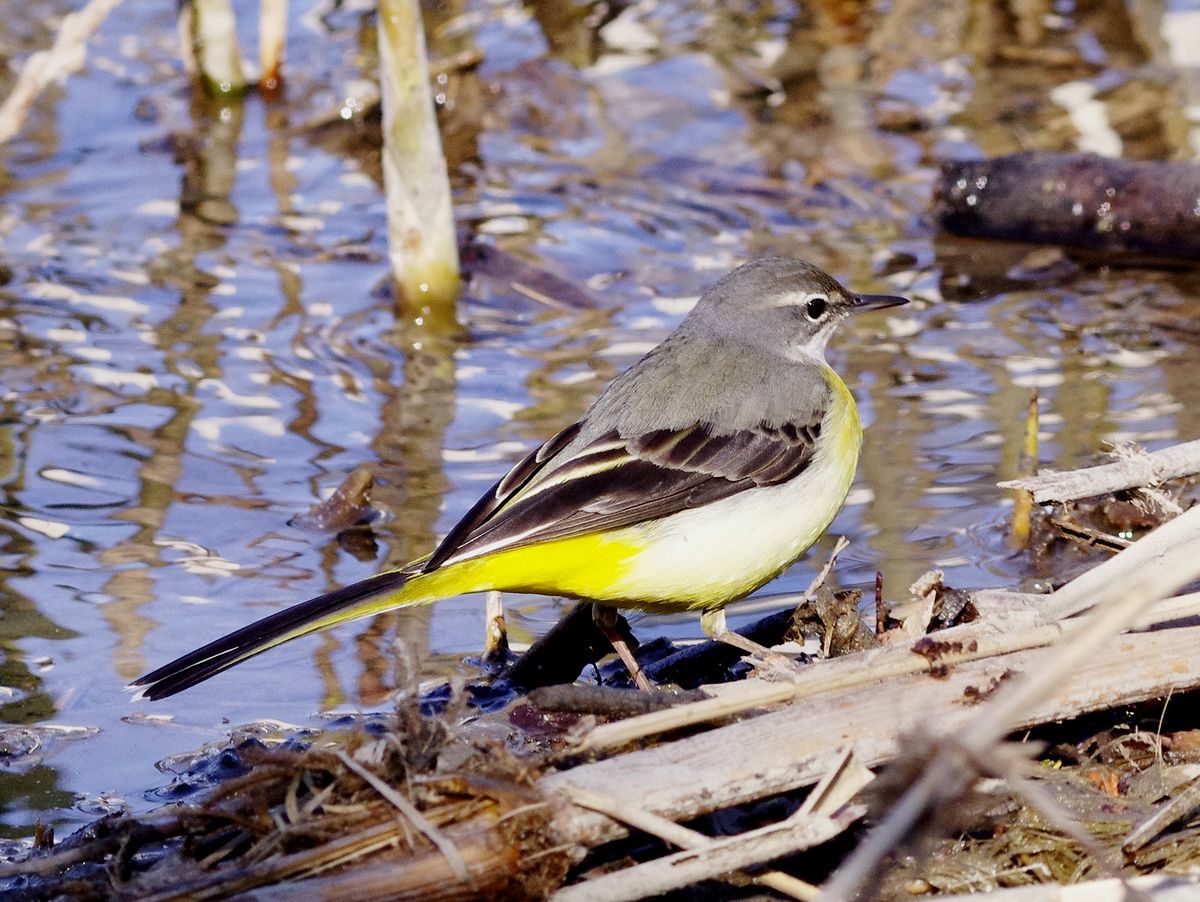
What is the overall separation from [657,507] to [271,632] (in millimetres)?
1435

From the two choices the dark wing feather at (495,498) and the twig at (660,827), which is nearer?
the twig at (660,827)

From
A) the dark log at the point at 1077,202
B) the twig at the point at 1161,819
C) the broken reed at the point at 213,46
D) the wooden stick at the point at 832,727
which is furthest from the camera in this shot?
the broken reed at the point at 213,46

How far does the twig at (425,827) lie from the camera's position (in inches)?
144

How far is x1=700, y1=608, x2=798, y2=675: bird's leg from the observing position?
5.17 meters

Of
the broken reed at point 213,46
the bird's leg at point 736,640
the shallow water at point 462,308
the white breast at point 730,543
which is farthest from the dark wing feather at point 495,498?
the broken reed at point 213,46

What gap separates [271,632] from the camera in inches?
197

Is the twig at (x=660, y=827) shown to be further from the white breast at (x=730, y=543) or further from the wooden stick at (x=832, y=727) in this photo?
the white breast at (x=730, y=543)

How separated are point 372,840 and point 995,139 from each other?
9.20 m

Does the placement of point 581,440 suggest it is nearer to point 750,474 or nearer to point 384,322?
point 750,474

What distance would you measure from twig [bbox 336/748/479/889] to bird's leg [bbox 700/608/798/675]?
136cm

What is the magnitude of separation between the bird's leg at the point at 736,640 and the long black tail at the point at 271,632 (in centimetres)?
115

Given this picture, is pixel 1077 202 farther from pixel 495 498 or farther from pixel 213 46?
pixel 213 46

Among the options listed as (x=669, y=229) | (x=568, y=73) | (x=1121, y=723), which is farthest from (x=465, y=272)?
(x=1121, y=723)

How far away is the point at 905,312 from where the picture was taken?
9.27m
